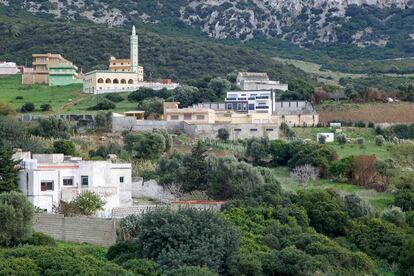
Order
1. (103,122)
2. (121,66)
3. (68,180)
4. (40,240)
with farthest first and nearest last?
(121,66) → (103,122) → (68,180) → (40,240)

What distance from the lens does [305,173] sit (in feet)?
210

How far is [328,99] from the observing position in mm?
88688

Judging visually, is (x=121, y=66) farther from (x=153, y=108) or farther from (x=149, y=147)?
(x=149, y=147)

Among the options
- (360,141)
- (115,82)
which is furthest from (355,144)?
(115,82)

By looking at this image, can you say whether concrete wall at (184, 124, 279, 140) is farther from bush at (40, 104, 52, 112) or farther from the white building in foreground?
the white building in foreground

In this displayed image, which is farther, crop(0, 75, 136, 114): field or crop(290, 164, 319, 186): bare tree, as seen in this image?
crop(0, 75, 136, 114): field

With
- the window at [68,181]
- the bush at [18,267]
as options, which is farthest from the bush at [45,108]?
the bush at [18,267]

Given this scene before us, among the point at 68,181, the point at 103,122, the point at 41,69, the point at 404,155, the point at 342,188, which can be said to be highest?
the point at 41,69

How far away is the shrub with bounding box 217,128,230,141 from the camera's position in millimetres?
74750

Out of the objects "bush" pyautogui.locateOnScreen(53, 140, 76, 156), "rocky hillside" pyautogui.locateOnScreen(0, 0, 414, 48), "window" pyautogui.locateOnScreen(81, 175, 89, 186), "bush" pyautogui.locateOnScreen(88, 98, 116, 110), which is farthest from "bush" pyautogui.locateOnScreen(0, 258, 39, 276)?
"rocky hillside" pyautogui.locateOnScreen(0, 0, 414, 48)

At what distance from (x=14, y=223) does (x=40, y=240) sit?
1194 millimetres

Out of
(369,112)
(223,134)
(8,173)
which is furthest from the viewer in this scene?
(369,112)

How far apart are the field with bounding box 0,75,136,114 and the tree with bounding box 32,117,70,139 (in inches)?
356

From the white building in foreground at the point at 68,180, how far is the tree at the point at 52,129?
1421 centimetres
